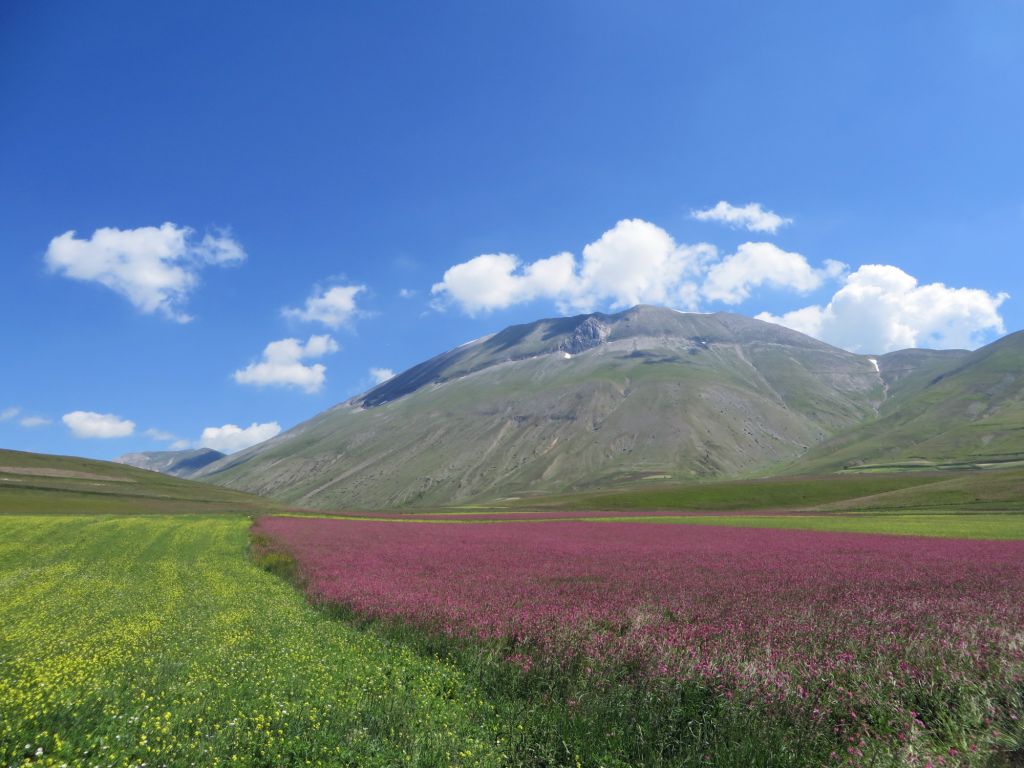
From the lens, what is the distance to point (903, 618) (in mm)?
12352

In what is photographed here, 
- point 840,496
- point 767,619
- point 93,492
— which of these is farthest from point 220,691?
point 93,492

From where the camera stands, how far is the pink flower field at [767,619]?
8.06 metres

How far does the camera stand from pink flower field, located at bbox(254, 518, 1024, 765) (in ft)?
26.5

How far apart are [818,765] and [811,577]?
14.2 metres

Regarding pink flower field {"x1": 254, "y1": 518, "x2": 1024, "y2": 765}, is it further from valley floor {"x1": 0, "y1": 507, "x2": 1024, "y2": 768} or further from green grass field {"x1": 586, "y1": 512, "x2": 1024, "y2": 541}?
green grass field {"x1": 586, "y1": 512, "x2": 1024, "y2": 541}

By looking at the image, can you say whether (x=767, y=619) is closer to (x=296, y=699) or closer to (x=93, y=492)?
(x=296, y=699)

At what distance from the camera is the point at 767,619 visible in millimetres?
12289

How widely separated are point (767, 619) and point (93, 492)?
483ft

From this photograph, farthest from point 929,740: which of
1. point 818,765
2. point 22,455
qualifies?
point 22,455

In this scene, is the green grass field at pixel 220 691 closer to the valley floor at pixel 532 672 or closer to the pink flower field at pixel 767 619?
the valley floor at pixel 532 672

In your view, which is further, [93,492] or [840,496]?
[93,492]

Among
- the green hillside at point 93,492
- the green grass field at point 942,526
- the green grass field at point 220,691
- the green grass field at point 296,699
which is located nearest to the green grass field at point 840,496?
the green grass field at point 942,526

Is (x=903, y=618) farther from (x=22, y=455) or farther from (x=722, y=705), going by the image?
(x=22, y=455)

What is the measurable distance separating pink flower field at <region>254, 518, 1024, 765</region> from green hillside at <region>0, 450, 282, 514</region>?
87.8 meters
